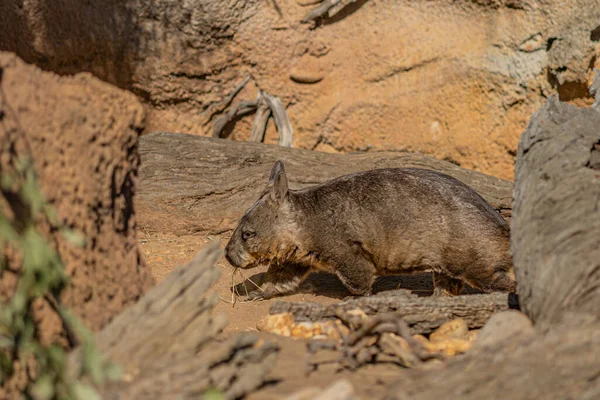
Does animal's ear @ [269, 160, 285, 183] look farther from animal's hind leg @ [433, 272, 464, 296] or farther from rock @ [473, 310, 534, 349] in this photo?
rock @ [473, 310, 534, 349]

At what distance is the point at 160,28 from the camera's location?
872 cm

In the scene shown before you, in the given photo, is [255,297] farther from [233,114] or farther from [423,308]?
[233,114]

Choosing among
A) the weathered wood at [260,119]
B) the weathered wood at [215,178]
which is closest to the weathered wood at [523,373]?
the weathered wood at [215,178]

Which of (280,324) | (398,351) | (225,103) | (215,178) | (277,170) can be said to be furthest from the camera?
(225,103)

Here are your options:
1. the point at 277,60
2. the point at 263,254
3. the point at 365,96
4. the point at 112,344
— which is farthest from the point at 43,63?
the point at 112,344

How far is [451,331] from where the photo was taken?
4.26m

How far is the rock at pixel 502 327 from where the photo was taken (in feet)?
10.7

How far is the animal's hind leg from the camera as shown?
5832 mm

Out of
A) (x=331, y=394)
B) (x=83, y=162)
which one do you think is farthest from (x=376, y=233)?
(x=331, y=394)

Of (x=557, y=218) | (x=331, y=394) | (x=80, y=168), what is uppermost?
(x=80, y=168)

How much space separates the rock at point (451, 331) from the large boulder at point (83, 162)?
1771 mm

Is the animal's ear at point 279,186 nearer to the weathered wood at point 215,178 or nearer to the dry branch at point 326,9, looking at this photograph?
the weathered wood at point 215,178

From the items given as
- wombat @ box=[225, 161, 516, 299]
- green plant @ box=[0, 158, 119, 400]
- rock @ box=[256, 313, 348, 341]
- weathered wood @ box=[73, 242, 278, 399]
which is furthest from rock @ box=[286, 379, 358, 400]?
wombat @ box=[225, 161, 516, 299]

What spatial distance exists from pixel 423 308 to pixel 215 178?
330 centimetres
